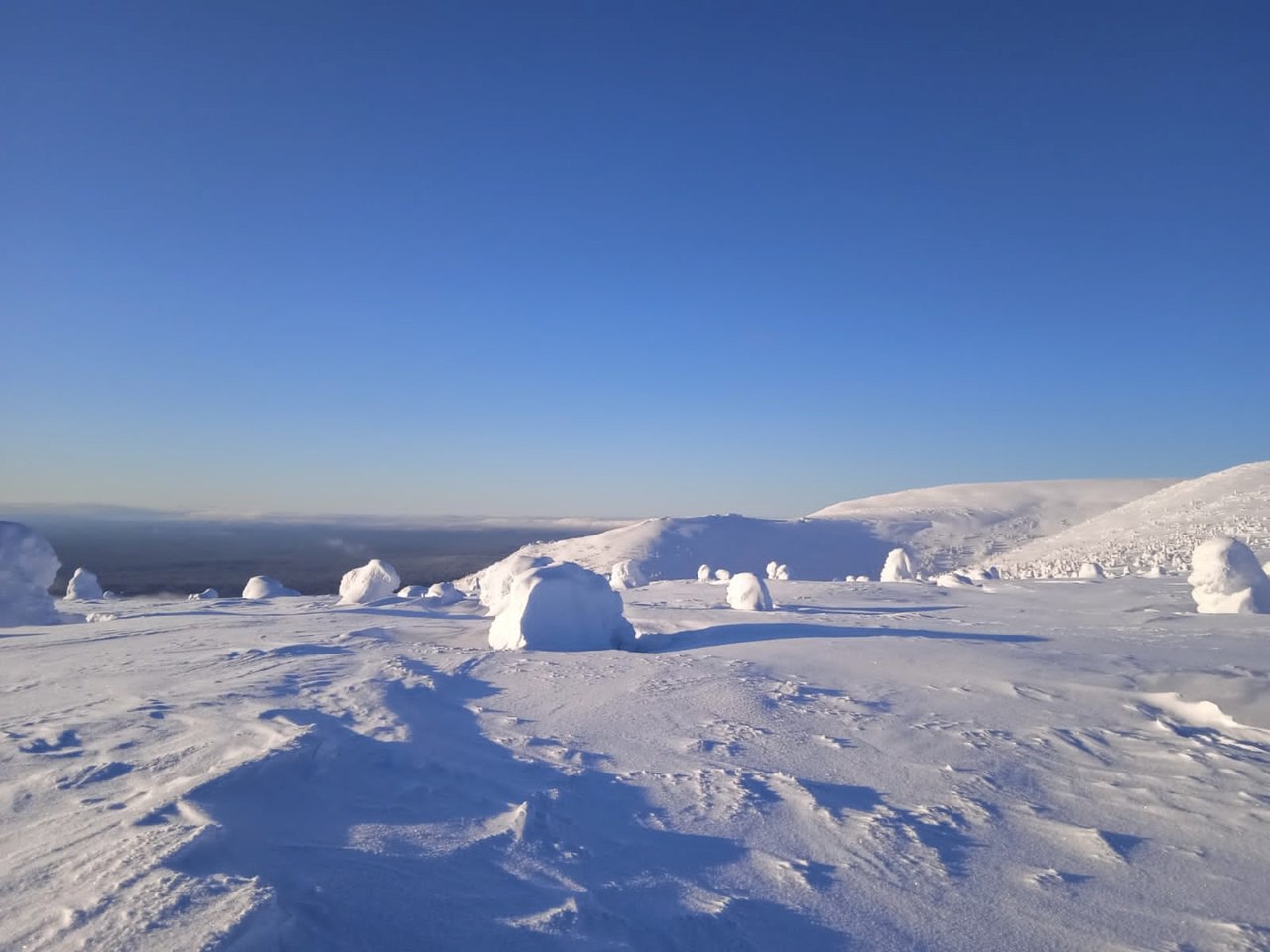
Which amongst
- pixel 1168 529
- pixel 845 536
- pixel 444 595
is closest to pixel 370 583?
pixel 444 595

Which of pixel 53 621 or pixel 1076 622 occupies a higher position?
pixel 1076 622

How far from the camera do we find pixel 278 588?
2506 cm

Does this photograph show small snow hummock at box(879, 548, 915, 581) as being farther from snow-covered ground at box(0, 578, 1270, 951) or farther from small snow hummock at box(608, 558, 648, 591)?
snow-covered ground at box(0, 578, 1270, 951)

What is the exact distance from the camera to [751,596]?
1634cm

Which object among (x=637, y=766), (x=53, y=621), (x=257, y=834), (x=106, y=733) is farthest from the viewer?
(x=53, y=621)

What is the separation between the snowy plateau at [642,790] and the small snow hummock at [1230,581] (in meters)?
2.97

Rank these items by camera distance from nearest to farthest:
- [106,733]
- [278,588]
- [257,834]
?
[257,834] → [106,733] → [278,588]

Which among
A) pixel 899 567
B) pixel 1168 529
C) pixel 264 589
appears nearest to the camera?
pixel 264 589

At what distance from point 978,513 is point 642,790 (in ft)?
227

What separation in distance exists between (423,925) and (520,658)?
22.6 ft

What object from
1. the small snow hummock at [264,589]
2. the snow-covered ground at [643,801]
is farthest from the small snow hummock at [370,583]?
the snow-covered ground at [643,801]

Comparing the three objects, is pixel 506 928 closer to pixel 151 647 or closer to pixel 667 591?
pixel 151 647

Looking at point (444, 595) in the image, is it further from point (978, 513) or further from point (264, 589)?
point (978, 513)

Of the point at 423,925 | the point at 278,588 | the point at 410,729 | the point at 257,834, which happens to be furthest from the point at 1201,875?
the point at 278,588
